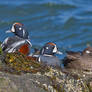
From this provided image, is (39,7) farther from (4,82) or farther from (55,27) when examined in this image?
(4,82)

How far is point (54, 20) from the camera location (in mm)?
18656

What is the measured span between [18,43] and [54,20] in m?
10.3

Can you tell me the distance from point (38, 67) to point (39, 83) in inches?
28.7

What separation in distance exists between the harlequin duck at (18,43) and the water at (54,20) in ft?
16.7

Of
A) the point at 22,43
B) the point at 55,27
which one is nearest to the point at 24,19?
the point at 55,27

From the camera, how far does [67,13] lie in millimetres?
19656

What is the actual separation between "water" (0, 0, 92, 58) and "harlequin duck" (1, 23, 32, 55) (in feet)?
16.7

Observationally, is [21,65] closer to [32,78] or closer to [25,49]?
[32,78]

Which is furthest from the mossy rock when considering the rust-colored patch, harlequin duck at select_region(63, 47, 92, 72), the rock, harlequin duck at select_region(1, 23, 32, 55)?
harlequin duck at select_region(63, 47, 92, 72)

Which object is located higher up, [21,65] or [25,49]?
[21,65]

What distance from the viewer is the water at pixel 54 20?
16203 mm

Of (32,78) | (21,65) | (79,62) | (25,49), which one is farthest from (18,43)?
(32,78)

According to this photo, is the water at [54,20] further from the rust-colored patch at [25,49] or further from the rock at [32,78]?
the rock at [32,78]

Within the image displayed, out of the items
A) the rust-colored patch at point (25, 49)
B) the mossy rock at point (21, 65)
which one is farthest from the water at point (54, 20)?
the mossy rock at point (21, 65)
